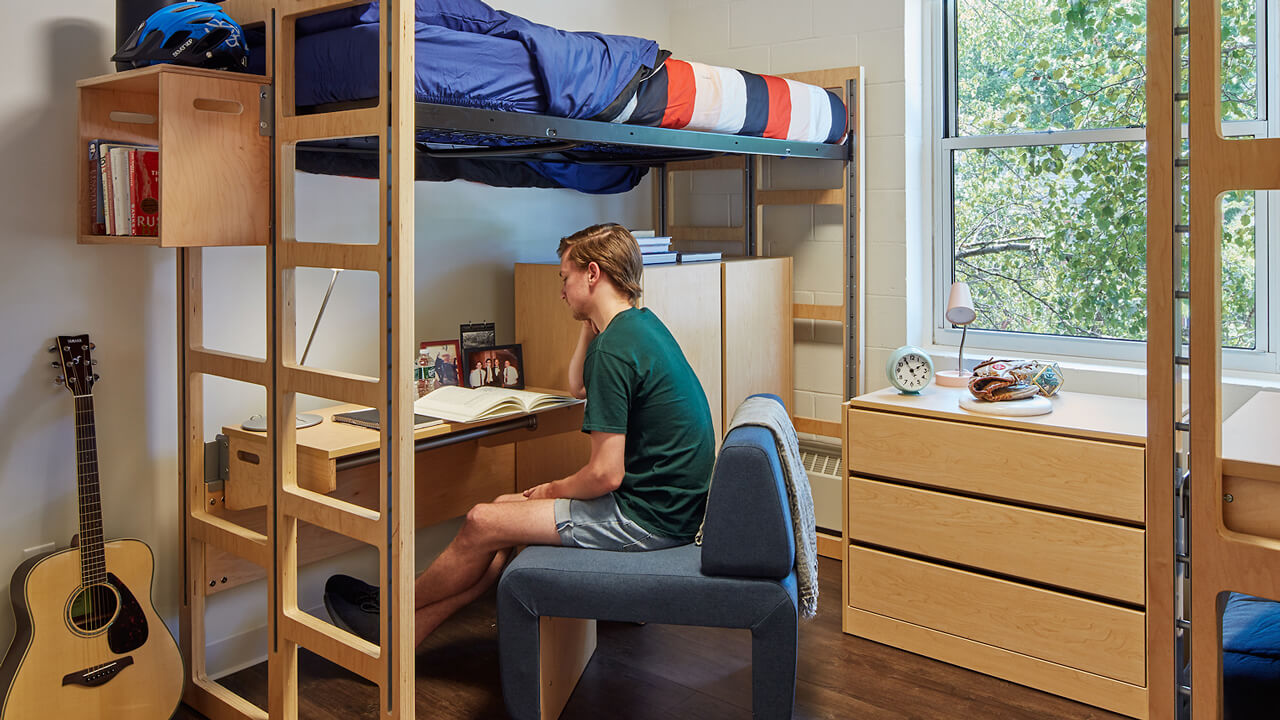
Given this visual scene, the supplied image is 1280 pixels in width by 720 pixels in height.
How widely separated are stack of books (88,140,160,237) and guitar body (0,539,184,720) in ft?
2.45

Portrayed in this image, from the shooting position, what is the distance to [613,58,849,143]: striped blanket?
2492 millimetres

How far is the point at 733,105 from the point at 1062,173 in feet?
4.09

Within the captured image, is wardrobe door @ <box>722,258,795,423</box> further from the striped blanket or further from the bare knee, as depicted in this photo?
the bare knee

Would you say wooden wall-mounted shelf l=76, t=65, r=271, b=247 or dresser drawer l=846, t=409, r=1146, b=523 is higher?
wooden wall-mounted shelf l=76, t=65, r=271, b=247

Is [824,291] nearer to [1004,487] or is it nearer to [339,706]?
[1004,487]

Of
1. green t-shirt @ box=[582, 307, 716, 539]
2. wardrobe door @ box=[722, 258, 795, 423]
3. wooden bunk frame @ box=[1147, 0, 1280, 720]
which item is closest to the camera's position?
wooden bunk frame @ box=[1147, 0, 1280, 720]

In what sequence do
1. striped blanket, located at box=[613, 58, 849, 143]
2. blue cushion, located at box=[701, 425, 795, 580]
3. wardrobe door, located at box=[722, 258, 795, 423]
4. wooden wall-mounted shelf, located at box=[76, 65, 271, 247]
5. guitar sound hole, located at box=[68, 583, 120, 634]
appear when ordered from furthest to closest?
wardrobe door, located at box=[722, 258, 795, 423]
striped blanket, located at box=[613, 58, 849, 143]
guitar sound hole, located at box=[68, 583, 120, 634]
blue cushion, located at box=[701, 425, 795, 580]
wooden wall-mounted shelf, located at box=[76, 65, 271, 247]

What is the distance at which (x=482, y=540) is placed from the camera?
238cm

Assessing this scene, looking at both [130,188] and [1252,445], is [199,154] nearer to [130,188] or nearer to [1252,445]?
[130,188]

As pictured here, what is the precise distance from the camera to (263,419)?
2510 millimetres

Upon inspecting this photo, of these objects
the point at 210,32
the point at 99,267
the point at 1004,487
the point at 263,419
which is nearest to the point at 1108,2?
the point at 1004,487

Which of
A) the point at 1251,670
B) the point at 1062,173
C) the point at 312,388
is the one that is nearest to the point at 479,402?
the point at 312,388

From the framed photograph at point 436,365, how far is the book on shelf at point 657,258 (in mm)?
661

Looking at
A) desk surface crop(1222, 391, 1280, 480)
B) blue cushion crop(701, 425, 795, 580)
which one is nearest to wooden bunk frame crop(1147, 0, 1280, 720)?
desk surface crop(1222, 391, 1280, 480)
